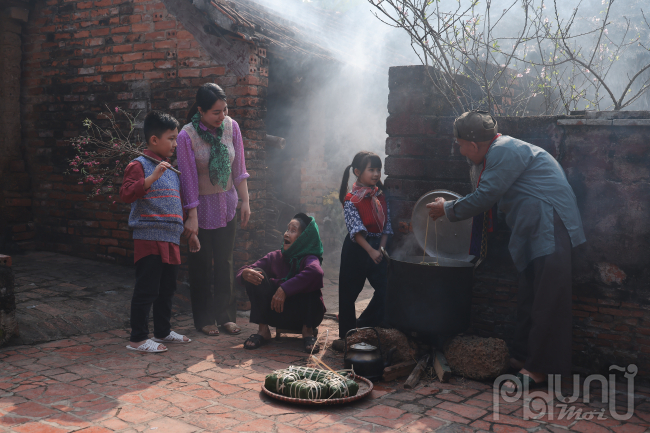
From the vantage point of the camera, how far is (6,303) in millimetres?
4094

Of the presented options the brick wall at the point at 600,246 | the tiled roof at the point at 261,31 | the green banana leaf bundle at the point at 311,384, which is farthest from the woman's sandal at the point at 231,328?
the tiled roof at the point at 261,31

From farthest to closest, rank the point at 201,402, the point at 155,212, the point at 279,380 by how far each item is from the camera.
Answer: the point at 155,212 < the point at 279,380 < the point at 201,402

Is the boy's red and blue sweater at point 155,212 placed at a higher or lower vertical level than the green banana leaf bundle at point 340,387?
higher

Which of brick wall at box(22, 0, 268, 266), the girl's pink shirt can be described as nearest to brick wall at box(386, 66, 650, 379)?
the girl's pink shirt

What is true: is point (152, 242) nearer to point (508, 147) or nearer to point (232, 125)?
point (232, 125)

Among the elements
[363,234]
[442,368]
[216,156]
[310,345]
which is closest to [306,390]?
[442,368]

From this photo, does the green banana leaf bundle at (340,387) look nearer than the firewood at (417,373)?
Yes

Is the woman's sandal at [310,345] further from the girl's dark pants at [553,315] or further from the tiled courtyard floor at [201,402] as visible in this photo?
the girl's dark pants at [553,315]

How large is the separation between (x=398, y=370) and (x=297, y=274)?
4.07 ft

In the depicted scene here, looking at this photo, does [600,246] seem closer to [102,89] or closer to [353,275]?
[353,275]

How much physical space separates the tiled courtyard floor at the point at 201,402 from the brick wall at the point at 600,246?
0.52m

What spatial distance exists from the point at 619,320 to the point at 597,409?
92cm

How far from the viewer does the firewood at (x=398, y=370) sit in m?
3.73

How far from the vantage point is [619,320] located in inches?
155
